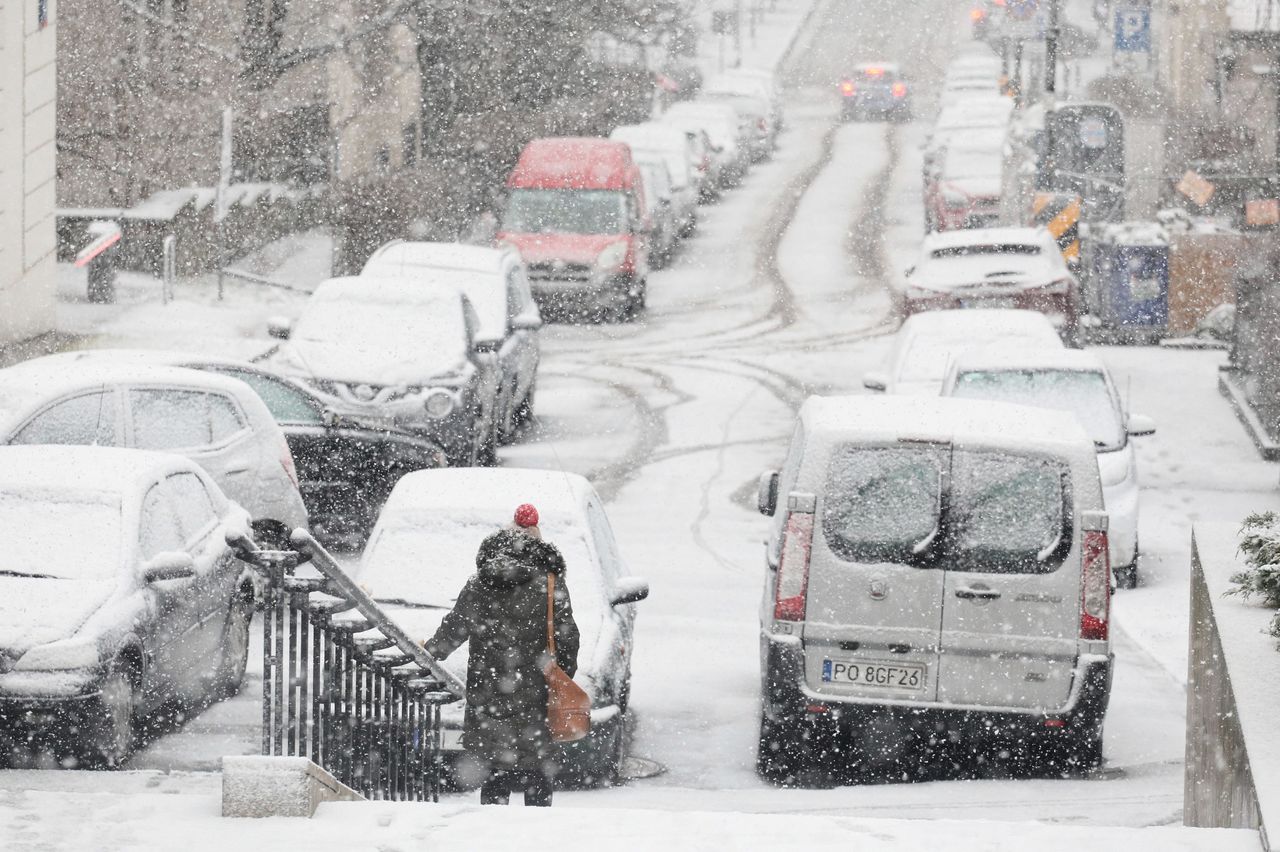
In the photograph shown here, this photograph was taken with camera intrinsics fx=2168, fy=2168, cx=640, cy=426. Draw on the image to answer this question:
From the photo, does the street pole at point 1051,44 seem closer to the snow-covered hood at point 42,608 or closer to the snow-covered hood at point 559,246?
the snow-covered hood at point 559,246

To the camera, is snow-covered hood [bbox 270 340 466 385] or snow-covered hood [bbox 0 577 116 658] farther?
snow-covered hood [bbox 270 340 466 385]

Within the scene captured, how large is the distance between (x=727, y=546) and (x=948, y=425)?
6.38 m

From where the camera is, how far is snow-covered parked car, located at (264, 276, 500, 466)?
1677 centimetres

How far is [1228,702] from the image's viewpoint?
253 inches

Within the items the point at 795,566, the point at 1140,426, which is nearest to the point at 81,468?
the point at 795,566

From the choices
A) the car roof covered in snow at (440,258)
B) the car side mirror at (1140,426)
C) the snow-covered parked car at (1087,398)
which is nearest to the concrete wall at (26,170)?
the car roof covered in snow at (440,258)

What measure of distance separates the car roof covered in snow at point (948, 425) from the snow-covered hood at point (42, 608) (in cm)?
311

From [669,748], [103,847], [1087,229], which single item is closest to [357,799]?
[103,847]

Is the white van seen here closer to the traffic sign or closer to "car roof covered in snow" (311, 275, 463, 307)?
"car roof covered in snow" (311, 275, 463, 307)

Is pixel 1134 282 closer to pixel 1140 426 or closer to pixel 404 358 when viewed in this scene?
pixel 1140 426

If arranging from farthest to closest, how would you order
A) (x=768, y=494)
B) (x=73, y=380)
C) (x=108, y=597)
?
1. (x=73, y=380)
2. (x=768, y=494)
3. (x=108, y=597)

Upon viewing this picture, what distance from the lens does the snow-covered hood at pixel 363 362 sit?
55.2 ft

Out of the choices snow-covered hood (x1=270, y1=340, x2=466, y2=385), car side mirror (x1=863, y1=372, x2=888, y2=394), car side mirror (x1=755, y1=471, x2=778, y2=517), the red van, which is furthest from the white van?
the red van

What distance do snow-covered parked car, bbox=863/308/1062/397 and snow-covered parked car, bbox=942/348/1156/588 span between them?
1.40 metres
